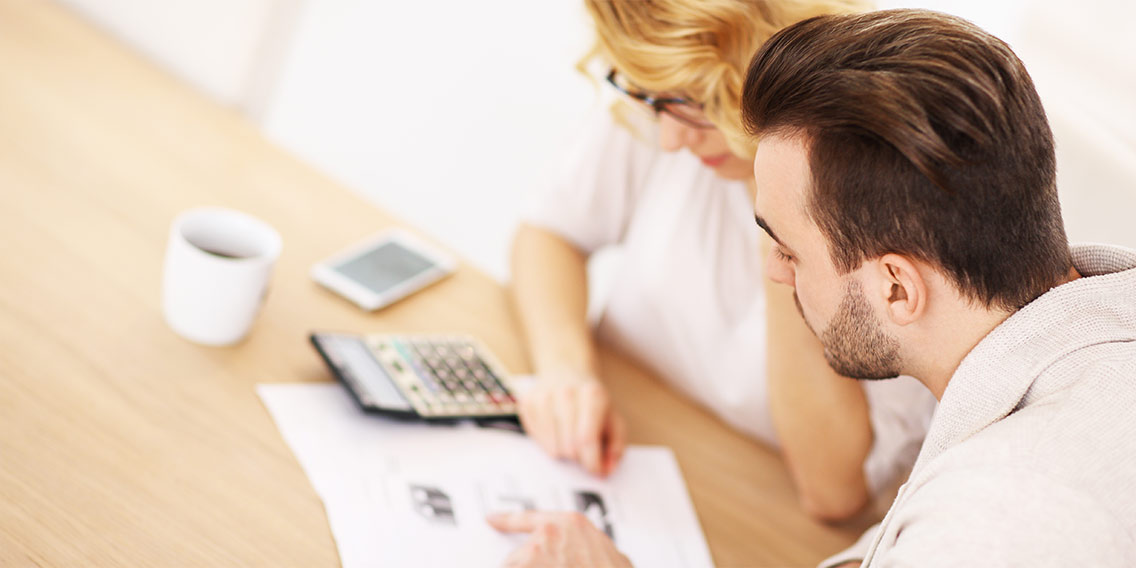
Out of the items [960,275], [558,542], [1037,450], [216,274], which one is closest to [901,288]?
[960,275]

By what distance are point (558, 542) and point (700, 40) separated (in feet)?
1.64

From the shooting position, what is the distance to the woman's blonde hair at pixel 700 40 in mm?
945

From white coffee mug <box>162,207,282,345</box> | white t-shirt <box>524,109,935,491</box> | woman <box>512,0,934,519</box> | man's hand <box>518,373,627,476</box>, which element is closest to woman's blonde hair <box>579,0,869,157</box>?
woman <box>512,0,934,519</box>

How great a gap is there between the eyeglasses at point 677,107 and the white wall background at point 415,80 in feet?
1.72

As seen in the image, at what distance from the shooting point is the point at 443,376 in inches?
39.1

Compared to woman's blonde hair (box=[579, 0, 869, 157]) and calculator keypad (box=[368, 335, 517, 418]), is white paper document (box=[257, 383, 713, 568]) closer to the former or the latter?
calculator keypad (box=[368, 335, 517, 418])

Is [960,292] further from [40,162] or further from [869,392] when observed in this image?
[40,162]

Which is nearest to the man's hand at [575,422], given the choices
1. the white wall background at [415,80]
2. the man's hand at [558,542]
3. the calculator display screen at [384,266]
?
the man's hand at [558,542]

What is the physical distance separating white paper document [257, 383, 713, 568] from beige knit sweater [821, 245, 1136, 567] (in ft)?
0.89

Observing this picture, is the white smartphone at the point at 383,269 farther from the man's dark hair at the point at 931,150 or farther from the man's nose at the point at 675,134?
the man's dark hair at the point at 931,150

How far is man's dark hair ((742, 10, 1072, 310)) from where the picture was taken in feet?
2.04

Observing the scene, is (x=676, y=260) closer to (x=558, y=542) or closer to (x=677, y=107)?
(x=677, y=107)

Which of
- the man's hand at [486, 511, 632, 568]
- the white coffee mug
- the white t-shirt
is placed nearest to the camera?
the man's hand at [486, 511, 632, 568]

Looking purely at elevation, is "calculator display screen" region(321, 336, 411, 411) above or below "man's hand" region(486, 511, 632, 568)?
below
